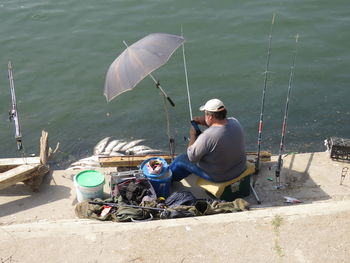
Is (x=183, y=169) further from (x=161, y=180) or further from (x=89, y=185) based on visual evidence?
(x=89, y=185)

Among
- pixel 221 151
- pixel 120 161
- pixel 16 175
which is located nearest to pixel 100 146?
pixel 120 161

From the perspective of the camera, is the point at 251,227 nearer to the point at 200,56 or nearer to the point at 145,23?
the point at 200,56

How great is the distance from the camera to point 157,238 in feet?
14.8

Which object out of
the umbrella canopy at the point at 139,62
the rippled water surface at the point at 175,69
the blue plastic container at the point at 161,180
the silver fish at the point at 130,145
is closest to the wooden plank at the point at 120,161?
the blue plastic container at the point at 161,180

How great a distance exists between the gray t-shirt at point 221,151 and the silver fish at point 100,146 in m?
3.00

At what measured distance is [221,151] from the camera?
18.1ft

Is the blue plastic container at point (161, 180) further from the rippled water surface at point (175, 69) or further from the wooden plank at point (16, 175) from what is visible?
the rippled water surface at point (175, 69)

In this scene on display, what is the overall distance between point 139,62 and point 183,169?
1458 mm

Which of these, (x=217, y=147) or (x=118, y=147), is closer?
(x=217, y=147)

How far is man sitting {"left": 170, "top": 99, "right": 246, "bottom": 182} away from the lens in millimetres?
5402

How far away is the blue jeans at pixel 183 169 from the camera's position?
5.83 m

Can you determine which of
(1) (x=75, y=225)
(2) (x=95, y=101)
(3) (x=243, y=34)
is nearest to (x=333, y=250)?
(1) (x=75, y=225)

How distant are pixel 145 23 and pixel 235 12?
7.96ft

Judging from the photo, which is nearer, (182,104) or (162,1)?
(182,104)
